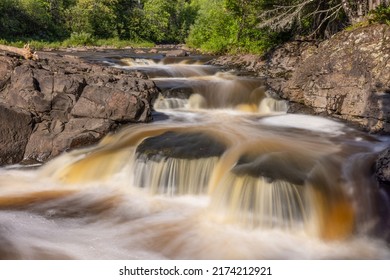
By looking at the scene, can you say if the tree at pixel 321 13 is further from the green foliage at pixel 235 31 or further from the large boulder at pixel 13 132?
the large boulder at pixel 13 132

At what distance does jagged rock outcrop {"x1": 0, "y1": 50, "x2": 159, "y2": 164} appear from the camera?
848 cm

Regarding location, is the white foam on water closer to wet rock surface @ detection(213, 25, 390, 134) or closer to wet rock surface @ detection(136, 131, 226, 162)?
wet rock surface @ detection(213, 25, 390, 134)

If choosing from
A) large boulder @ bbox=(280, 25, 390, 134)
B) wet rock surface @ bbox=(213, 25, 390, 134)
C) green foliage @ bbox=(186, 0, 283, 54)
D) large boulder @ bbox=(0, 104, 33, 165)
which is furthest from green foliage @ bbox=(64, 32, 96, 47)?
large boulder @ bbox=(280, 25, 390, 134)

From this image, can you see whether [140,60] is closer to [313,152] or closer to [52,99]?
[52,99]

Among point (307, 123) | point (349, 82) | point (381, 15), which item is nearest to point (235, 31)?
point (381, 15)

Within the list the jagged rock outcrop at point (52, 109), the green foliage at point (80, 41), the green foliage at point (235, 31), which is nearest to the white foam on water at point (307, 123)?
the jagged rock outcrop at point (52, 109)

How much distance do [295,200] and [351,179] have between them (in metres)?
1.33

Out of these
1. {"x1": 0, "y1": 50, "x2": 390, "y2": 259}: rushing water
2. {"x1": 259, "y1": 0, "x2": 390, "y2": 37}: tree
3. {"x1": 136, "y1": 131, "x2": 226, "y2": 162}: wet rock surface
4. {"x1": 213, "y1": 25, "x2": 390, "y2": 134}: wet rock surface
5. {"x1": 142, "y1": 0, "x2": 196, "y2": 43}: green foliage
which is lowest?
{"x1": 0, "y1": 50, "x2": 390, "y2": 259}: rushing water

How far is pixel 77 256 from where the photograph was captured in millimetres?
4906

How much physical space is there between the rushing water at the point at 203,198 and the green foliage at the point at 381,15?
11.0ft

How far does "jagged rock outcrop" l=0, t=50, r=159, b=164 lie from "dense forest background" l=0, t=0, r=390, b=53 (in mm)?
6599

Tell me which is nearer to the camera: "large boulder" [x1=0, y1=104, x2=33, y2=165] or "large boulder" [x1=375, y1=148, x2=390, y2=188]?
"large boulder" [x1=375, y1=148, x2=390, y2=188]

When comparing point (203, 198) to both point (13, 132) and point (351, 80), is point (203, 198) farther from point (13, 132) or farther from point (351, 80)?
point (351, 80)

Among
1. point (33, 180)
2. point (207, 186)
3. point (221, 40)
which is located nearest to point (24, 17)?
point (221, 40)
